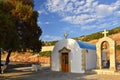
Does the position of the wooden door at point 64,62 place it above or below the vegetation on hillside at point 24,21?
below

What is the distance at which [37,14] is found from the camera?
98.3 ft

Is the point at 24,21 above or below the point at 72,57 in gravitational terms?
above

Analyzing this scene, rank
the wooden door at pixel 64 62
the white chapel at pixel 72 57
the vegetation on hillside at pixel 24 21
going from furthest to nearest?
1. the wooden door at pixel 64 62
2. the white chapel at pixel 72 57
3. the vegetation on hillside at pixel 24 21

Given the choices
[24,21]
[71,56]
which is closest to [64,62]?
[71,56]

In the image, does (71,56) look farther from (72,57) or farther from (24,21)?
(24,21)

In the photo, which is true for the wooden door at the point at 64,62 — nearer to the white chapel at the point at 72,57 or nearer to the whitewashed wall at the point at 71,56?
the white chapel at the point at 72,57

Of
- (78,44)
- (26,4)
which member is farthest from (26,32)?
(78,44)

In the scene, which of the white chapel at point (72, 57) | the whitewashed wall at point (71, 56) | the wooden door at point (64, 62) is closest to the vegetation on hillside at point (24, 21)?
the whitewashed wall at point (71, 56)

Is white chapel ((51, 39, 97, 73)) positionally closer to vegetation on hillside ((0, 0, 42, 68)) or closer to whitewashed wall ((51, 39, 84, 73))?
whitewashed wall ((51, 39, 84, 73))

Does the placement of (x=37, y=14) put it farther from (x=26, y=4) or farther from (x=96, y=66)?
(x=96, y=66)

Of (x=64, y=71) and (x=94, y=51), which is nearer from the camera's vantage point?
(x=64, y=71)

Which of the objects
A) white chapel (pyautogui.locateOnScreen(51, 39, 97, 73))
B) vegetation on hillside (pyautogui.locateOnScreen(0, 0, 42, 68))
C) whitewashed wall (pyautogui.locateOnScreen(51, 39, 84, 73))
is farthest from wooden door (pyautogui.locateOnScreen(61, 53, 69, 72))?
vegetation on hillside (pyautogui.locateOnScreen(0, 0, 42, 68))

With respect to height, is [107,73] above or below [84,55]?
below

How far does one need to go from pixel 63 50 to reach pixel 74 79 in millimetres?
8791
